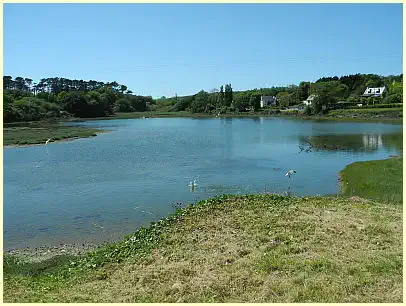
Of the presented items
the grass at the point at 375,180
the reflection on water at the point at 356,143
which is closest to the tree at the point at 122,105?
the reflection on water at the point at 356,143

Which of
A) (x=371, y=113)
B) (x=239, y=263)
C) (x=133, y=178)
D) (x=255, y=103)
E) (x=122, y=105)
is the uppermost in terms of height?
(x=122, y=105)

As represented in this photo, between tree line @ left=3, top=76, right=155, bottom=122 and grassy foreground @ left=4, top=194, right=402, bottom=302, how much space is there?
215ft

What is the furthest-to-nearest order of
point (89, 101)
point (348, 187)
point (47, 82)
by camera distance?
point (47, 82), point (89, 101), point (348, 187)

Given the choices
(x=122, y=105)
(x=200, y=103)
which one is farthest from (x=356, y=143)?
(x=122, y=105)

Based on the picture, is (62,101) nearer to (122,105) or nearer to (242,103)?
(122,105)

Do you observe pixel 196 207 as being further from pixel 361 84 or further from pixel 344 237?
pixel 361 84

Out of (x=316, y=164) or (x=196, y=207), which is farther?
(x=316, y=164)

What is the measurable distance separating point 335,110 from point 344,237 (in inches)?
3483

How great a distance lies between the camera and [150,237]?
37.1ft

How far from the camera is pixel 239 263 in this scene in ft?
29.3

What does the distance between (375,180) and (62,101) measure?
9585 cm

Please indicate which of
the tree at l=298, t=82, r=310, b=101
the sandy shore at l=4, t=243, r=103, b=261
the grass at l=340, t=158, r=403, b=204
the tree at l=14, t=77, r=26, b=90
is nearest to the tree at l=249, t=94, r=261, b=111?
the tree at l=298, t=82, r=310, b=101

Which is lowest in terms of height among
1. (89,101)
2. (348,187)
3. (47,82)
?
(348,187)

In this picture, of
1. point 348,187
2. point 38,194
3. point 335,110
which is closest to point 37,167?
point 38,194
